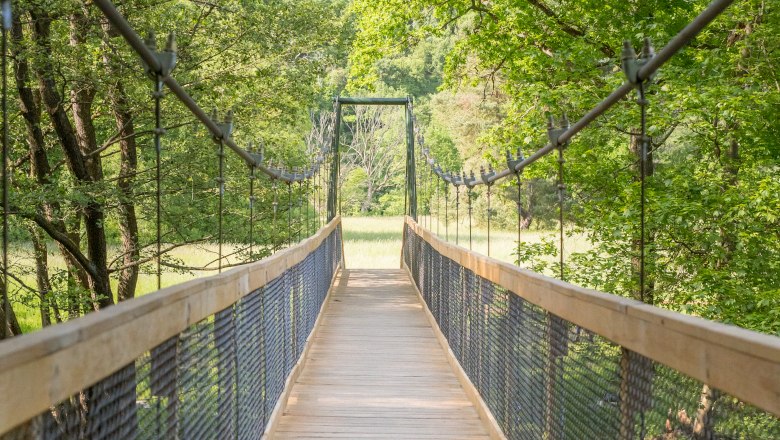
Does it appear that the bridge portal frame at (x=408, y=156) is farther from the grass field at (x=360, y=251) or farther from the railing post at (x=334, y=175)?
the grass field at (x=360, y=251)

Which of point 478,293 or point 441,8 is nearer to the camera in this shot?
point 478,293

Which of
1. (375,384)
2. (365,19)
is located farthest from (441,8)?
(375,384)

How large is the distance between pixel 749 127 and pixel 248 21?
16.0ft

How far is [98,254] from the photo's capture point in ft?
30.3

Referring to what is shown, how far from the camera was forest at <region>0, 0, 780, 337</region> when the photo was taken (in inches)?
296

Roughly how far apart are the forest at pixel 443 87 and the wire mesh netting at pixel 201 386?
3.21 metres

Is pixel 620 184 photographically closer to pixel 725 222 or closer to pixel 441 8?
pixel 725 222

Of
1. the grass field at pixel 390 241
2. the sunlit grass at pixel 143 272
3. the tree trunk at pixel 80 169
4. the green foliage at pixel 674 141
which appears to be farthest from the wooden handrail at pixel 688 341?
the grass field at pixel 390 241

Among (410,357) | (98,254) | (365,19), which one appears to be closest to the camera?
(410,357)

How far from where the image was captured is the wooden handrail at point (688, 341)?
4.22 feet

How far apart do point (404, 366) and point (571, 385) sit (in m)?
3.52

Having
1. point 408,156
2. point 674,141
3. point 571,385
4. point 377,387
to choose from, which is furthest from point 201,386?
point 408,156

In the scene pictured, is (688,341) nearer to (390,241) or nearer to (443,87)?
(443,87)

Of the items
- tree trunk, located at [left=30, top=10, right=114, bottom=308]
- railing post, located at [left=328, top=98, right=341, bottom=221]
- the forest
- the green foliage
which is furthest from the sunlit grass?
the green foliage
